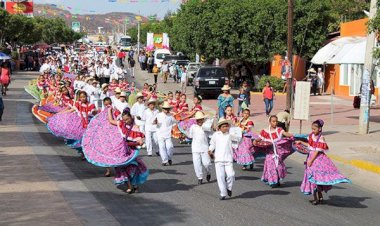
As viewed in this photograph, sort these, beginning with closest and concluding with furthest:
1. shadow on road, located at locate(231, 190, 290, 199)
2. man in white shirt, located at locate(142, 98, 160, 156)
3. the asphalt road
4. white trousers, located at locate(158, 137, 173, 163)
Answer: the asphalt road, shadow on road, located at locate(231, 190, 290, 199), white trousers, located at locate(158, 137, 173, 163), man in white shirt, located at locate(142, 98, 160, 156)

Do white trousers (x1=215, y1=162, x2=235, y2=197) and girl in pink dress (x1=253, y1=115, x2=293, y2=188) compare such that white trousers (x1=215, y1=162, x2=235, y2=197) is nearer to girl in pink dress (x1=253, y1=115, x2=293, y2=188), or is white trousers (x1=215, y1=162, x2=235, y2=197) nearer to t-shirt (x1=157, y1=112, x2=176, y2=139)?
girl in pink dress (x1=253, y1=115, x2=293, y2=188)

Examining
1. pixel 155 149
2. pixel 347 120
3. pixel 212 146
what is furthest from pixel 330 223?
pixel 347 120

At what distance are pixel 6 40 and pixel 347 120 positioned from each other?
5745 centimetres

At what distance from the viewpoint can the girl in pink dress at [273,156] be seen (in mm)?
13906

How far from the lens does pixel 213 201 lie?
12.4 m

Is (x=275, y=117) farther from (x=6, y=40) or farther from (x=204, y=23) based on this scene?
(x=6, y=40)

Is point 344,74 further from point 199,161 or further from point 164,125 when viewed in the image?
point 199,161

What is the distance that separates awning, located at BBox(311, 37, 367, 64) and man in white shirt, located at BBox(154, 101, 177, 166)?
9437 mm

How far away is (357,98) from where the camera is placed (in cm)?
2970

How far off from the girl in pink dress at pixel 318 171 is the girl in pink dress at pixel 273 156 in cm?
146

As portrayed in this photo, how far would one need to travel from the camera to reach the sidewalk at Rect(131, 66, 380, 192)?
16.9m

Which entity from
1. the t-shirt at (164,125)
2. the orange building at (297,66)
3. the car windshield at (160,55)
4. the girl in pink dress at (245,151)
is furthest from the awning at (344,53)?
the car windshield at (160,55)

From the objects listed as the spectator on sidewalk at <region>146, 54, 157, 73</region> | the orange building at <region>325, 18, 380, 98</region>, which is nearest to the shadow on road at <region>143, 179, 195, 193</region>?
the orange building at <region>325, 18, 380, 98</region>

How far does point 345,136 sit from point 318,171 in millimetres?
11359
